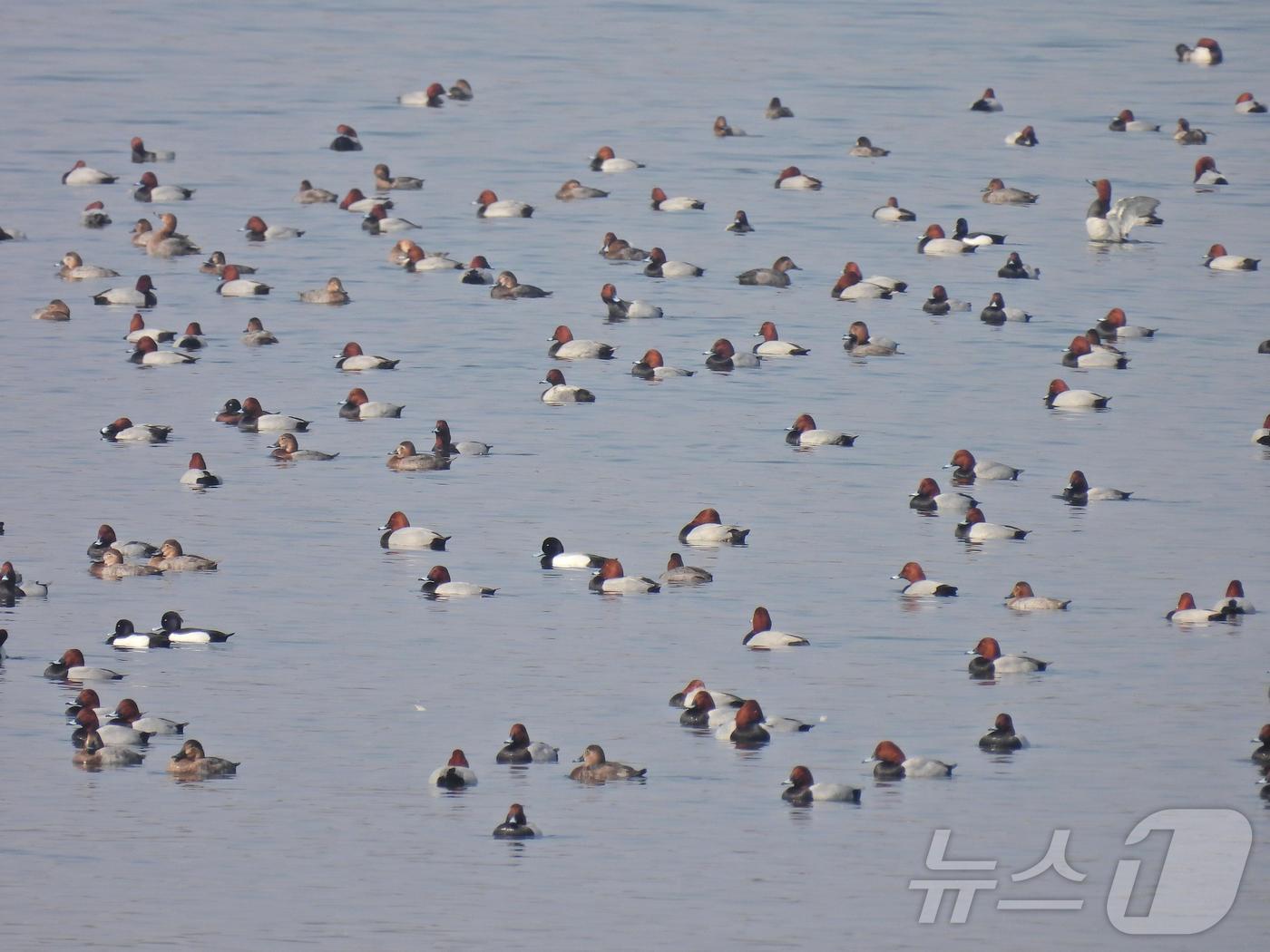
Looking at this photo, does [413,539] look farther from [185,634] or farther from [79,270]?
[79,270]

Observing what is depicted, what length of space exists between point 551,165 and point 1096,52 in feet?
88.4

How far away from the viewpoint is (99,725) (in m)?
31.0

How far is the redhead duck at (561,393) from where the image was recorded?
49969 mm

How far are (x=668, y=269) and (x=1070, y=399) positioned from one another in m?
14.3

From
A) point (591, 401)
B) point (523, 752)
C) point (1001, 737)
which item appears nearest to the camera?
point (523, 752)

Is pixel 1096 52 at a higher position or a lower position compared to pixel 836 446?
higher

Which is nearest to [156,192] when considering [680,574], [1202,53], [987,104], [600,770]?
[987,104]

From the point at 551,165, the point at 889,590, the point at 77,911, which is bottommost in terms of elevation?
the point at 77,911

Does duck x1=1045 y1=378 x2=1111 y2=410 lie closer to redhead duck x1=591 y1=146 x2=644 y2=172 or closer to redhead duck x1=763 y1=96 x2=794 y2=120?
redhead duck x1=591 y1=146 x2=644 y2=172

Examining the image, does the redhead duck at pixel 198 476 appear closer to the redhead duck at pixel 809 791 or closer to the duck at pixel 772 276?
the redhead duck at pixel 809 791

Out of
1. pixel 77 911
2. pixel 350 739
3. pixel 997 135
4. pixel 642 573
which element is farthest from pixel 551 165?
pixel 77 911

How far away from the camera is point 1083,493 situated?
42.2m

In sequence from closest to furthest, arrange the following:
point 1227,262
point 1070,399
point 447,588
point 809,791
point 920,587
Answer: point 809,791 → point 920,587 → point 447,588 → point 1070,399 → point 1227,262

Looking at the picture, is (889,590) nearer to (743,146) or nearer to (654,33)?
(743,146)
